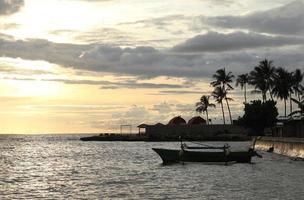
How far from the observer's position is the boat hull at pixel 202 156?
211 ft

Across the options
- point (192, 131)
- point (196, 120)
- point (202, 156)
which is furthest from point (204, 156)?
point (196, 120)

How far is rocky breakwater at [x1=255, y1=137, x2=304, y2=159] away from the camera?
228 ft

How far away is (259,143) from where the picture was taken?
106188 millimetres

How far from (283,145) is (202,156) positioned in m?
21.7

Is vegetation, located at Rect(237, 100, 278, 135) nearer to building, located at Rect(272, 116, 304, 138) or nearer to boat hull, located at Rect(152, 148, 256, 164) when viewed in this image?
building, located at Rect(272, 116, 304, 138)

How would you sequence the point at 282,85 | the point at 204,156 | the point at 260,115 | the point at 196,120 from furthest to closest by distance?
1. the point at 196,120
2. the point at 260,115
3. the point at 282,85
4. the point at 204,156

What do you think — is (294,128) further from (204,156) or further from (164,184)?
(164,184)

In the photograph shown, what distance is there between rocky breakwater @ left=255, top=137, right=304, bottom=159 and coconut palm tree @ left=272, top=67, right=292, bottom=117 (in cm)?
2232

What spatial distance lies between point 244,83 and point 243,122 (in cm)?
1340

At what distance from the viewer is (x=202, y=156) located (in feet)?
212

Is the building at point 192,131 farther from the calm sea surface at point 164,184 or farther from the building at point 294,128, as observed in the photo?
the calm sea surface at point 164,184

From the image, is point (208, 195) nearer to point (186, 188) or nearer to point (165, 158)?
point (186, 188)

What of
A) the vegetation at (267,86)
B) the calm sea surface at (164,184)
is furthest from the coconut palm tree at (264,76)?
the calm sea surface at (164,184)

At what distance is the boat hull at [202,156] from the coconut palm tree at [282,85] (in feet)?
208
